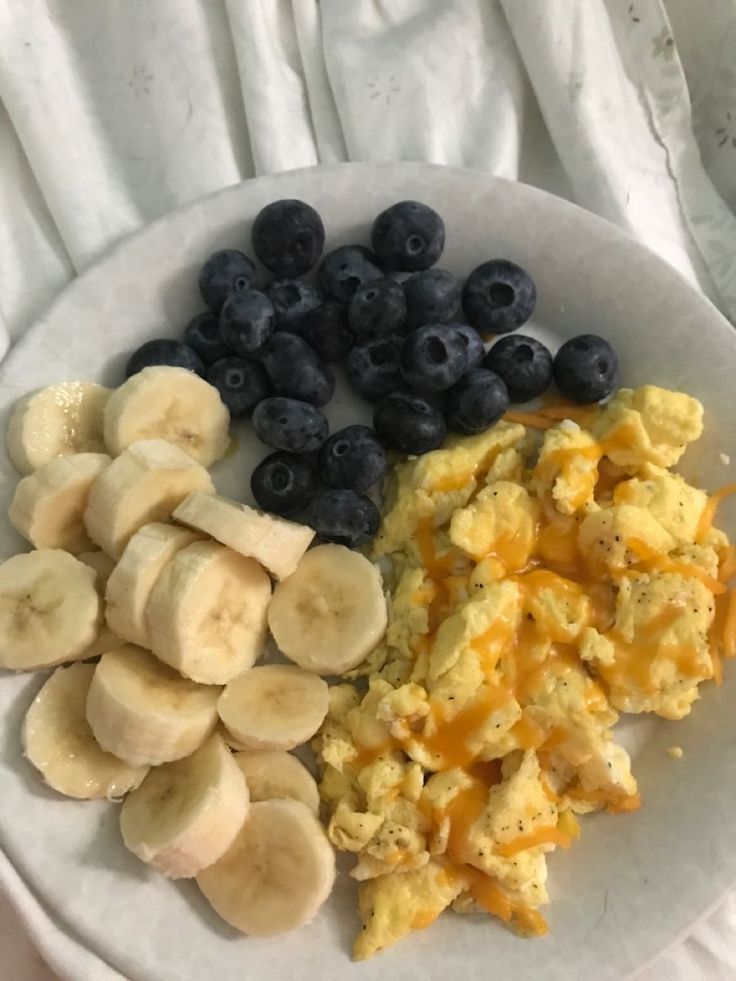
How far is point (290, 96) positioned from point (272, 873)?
4.18 ft

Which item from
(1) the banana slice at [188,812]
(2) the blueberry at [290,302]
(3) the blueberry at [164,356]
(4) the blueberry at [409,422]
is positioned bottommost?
(1) the banana slice at [188,812]

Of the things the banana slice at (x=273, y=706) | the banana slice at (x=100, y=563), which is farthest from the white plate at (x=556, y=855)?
the banana slice at (x=273, y=706)

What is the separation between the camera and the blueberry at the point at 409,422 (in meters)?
1.34

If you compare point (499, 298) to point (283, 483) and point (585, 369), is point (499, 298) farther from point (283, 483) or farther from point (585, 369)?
point (283, 483)

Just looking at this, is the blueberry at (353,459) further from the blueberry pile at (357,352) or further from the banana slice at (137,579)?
the banana slice at (137,579)

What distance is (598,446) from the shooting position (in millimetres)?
1343

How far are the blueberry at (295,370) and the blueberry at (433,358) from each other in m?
0.14

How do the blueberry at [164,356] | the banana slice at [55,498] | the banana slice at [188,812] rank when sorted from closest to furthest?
the banana slice at [188,812] < the banana slice at [55,498] < the blueberry at [164,356]

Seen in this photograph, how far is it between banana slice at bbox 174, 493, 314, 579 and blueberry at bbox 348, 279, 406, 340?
13.3 inches

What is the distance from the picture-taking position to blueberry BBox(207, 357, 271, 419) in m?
1.39

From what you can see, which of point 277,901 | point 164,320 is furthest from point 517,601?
point 164,320

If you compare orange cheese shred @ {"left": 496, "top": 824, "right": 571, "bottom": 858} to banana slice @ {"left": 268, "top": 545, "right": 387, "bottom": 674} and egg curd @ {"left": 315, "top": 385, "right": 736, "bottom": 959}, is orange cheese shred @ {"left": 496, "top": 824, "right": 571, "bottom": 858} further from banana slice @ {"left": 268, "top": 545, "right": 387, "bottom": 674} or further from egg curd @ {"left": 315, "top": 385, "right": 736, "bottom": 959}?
banana slice @ {"left": 268, "top": 545, "right": 387, "bottom": 674}

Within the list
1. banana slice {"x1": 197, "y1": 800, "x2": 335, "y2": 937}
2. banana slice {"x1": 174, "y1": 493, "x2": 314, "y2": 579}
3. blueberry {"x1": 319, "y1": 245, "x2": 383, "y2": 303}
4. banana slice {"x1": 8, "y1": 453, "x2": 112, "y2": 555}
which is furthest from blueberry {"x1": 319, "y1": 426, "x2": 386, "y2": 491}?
Result: banana slice {"x1": 197, "y1": 800, "x2": 335, "y2": 937}

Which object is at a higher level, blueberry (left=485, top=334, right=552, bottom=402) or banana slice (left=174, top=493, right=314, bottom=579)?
blueberry (left=485, top=334, right=552, bottom=402)
